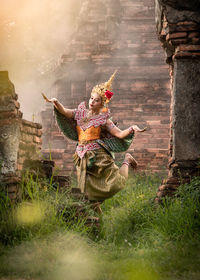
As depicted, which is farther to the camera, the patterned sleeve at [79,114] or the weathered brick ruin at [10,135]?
the patterned sleeve at [79,114]

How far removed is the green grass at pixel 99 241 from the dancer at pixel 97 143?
398mm

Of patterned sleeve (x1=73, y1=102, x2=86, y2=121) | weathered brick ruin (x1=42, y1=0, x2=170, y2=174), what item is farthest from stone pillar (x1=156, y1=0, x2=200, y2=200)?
weathered brick ruin (x1=42, y1=0, x2=170, y2=174)

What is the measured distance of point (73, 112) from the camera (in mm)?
5090

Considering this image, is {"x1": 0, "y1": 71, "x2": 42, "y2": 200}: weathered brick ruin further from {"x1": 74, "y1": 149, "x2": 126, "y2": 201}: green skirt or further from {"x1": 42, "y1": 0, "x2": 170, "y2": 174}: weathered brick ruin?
{"x1": 42, "y1": 0, "x2": 170, "y2": 174}: weathered brick ruin

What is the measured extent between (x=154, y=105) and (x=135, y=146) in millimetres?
1059

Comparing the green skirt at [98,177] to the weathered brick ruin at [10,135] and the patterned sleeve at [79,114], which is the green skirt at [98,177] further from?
the weathered brick ruin at [10,135]

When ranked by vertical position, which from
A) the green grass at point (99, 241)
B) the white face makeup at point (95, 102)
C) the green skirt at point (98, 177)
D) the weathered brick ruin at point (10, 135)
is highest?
the white face makeup at point (95, 102)

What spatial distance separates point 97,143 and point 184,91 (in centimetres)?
129

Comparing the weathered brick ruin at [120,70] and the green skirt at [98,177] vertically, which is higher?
the weathered brick ruin at [120,70]

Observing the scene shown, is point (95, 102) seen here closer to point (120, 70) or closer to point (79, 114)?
point (79, 114)

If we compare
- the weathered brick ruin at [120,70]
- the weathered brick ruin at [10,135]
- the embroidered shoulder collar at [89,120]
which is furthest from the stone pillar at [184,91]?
the weathered brick ruin at [120,70]

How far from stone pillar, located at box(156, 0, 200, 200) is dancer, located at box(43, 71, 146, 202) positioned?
580mm

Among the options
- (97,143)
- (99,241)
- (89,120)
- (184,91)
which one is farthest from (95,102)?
(99,241)

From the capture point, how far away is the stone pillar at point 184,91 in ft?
15.7
